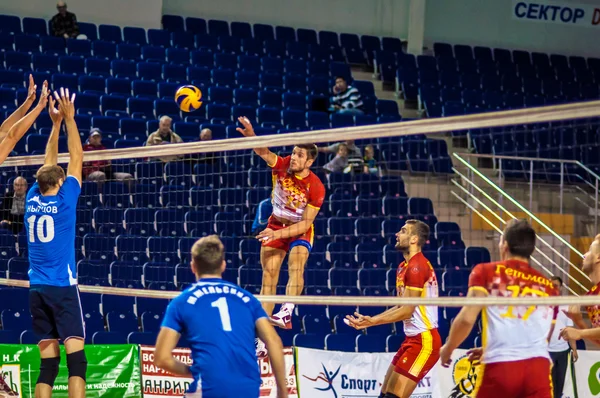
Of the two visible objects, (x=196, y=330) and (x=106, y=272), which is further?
(x=106, y=272)

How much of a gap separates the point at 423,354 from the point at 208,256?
4086 millimetres

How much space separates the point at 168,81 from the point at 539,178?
7.68 meters

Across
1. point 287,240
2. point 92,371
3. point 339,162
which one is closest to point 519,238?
point 287,240

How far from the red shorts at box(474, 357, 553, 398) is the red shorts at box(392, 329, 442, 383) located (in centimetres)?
293

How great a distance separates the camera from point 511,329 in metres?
6.79

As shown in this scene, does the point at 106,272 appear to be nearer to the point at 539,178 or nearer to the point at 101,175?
the point at 101,175

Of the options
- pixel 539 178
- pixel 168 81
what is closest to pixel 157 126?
pixel 168 81

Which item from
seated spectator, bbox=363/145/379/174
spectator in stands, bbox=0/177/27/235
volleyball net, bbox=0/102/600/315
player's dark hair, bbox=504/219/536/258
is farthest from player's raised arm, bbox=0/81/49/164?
seated spectator, bbox=363/145/379/174

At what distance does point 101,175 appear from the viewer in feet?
46.7

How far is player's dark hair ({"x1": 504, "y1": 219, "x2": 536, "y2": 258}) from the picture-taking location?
6.73 metres

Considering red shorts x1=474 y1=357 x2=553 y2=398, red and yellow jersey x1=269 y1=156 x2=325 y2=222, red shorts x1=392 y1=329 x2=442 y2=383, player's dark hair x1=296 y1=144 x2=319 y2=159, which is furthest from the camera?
red and yellow jersey x1=269 y1=156 x2=325 y2=222

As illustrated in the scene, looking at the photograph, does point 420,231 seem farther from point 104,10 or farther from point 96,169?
point 104,10

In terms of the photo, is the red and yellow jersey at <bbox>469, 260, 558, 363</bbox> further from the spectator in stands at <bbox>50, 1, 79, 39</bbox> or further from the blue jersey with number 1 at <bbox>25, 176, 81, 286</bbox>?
the spectator in stands at <bbox>50, 1, 79, 39</bbox>

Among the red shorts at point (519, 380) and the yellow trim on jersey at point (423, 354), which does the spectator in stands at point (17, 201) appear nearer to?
the yellow trim on jersey at point (423, 354)
